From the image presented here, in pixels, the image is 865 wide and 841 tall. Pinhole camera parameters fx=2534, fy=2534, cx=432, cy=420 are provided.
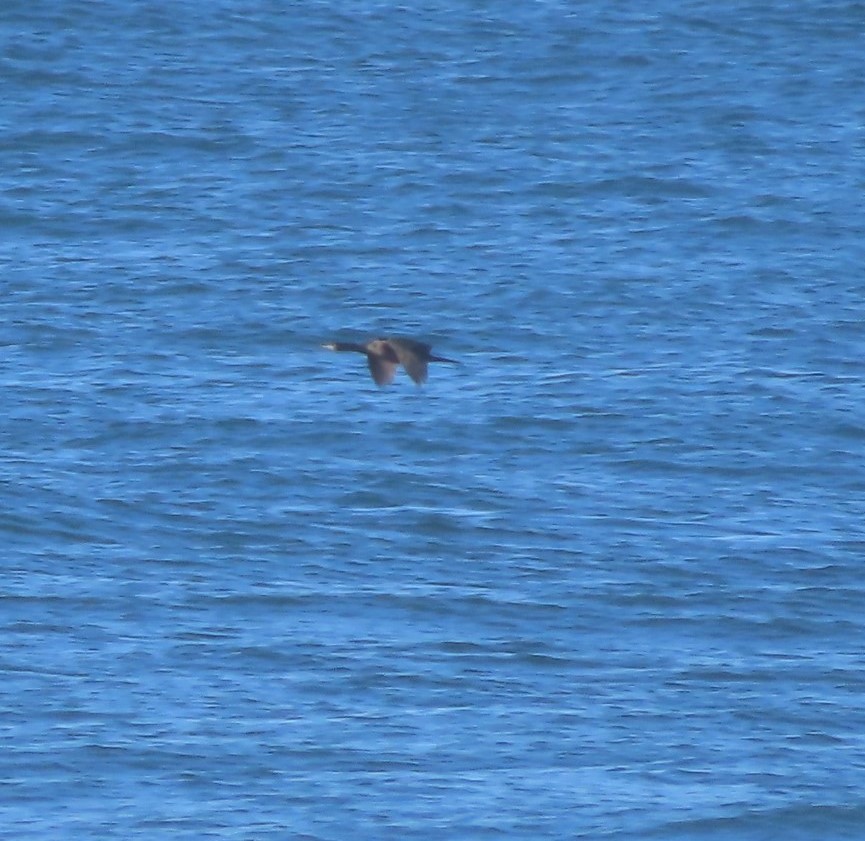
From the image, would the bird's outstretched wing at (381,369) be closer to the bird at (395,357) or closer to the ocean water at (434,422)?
the bird at (395,357)

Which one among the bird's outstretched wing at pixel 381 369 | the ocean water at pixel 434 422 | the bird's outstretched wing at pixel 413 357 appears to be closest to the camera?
the bird's outstretched wing at pixel 413 357

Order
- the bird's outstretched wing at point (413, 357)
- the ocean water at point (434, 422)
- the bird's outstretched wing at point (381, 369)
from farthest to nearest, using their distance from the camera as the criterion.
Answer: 1. the ocean water at point (434, 422)
2. the bird's outstretched wing at point (381, 369)
3. the bird's outstretched wing at point (413, 357)

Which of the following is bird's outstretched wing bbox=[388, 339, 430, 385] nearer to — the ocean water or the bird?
the bird

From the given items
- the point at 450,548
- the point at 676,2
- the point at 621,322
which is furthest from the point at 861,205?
the point at 450,548

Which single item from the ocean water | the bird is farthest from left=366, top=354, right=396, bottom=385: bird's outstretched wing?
the ocean water

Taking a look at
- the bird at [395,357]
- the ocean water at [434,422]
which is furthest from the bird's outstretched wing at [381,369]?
the ocean water at [434,422]

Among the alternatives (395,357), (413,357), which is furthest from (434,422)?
(413,357)

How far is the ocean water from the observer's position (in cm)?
1595

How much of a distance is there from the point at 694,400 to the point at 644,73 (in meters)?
9.41

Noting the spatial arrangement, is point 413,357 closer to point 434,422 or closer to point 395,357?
point 395,357

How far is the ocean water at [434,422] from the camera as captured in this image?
15.9 metres

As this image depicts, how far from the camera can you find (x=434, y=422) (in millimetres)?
21219

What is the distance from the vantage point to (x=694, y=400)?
21688mm

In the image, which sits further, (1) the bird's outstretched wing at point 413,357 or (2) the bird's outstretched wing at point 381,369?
(2) the bird's outstretched wing at point 381,369
